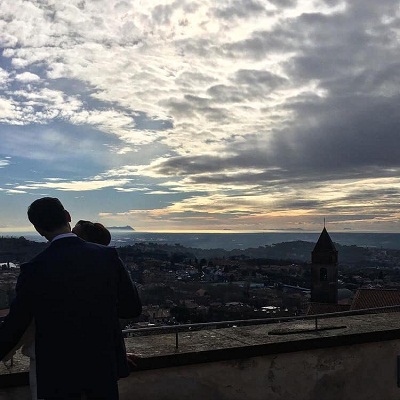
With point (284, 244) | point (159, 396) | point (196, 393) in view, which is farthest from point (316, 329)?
point (284, 244)

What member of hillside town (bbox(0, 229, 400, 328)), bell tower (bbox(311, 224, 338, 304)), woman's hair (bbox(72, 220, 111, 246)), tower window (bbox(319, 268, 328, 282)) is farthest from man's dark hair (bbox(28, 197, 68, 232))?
tower window (bbox(319, 268, 328, 282))

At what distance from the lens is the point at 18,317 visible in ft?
5.53

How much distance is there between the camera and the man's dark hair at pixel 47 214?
5.90 ft

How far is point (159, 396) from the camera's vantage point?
2.63 m

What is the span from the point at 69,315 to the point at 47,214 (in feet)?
1.38

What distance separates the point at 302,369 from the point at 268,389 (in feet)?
0.95

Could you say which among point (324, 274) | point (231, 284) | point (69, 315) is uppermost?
point (69, 315)

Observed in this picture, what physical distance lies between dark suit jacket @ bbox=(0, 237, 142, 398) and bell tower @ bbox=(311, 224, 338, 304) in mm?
44951

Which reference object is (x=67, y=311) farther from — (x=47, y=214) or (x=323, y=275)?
(x=323, y=275)

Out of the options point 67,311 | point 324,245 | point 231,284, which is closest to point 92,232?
point 67,311

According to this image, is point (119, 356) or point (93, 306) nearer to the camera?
point (93, 306)

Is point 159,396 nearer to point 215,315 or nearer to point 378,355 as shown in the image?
point 378,355

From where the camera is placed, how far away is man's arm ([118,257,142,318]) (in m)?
1.88

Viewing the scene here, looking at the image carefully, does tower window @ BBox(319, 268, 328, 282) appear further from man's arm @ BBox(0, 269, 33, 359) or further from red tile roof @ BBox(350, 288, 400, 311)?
man's arm @ BBox(0, 269, 33, 359)
